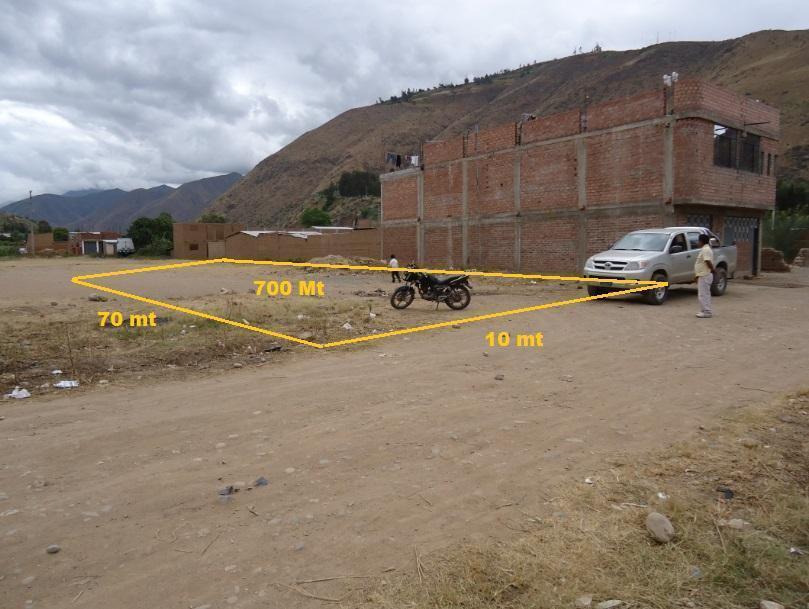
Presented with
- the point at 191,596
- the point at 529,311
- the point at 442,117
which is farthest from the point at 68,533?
the point at 442,117

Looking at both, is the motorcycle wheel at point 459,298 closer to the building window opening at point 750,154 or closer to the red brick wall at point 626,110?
the red brick wall at point 626,110

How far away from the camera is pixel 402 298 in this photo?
13562mm

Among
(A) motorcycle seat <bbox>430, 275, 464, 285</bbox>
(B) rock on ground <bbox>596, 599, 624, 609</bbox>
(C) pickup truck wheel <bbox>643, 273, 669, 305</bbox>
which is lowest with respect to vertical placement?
(B) rock on ground <bbox>596, 599, 624, 609</bbox>

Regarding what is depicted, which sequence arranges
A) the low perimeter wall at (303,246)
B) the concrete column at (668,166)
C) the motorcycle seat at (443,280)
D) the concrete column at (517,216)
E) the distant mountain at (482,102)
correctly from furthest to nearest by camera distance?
1. the distant mountain at (482,102)
2. the low perimeter wall at (303,246)
3. the concrete column at (517,216)
4. the concrete column at (668,166)
5. the motorcycle seat at (443,280)

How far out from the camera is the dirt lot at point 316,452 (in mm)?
3088

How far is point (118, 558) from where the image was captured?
315cm

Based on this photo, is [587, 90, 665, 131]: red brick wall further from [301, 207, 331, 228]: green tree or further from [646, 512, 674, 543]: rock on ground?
[301, 207, 331, 228]: green tree

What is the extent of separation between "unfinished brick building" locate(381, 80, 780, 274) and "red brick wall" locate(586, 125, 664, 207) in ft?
0.13

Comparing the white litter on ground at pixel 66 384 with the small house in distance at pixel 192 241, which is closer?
the white litter on ground at pixel 66 384

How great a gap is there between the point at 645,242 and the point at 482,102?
405ft

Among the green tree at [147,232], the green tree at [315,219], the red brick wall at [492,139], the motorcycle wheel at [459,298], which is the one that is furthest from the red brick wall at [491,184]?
the green tree at [315,219]

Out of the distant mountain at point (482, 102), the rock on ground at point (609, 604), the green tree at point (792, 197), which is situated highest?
the distant mountain at point (482, 102)

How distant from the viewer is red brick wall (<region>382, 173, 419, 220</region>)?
1347 inches

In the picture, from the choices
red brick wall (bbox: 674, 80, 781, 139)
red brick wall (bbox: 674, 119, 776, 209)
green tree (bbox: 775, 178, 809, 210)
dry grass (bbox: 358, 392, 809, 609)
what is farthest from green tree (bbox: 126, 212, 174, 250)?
dry grass (bbox: 358, 392, 809, 609)
